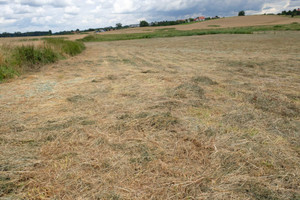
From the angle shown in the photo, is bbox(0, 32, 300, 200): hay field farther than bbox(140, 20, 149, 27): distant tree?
No

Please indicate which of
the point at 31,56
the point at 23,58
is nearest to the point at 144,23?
the point at 31,56

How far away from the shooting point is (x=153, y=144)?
2.71m

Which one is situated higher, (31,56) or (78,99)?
(31,56)

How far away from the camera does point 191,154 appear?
8.12 feet

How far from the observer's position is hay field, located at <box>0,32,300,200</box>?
6.51 feet

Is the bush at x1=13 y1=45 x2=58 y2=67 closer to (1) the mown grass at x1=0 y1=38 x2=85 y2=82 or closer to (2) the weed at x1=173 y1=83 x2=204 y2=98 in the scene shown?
(1) the mown grass at x1=0 y1=38 x2=85 y2=82

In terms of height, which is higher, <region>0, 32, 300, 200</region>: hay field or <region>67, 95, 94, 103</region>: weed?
<region>67, 95, 94, 103</region>: weed

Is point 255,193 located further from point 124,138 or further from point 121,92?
point 121,92

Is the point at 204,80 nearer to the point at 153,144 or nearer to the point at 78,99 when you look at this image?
the point at 78,99

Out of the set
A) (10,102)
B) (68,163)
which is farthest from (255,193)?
Answer: (10,102)

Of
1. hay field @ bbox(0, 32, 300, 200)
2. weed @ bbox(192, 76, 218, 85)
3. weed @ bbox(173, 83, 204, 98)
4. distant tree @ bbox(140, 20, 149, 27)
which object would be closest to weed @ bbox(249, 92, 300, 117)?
hay field @ bbox(0, 32, 300, 200)

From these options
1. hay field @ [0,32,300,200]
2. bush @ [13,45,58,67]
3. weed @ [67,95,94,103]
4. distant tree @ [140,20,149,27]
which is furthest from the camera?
distant tree @ [140,20,149,27]

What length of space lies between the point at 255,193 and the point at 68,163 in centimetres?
209

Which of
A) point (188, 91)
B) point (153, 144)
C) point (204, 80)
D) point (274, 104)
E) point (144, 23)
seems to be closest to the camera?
point (153, 144)
